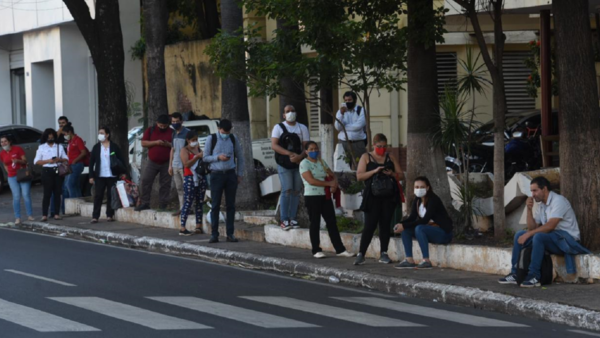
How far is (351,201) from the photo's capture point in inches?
620

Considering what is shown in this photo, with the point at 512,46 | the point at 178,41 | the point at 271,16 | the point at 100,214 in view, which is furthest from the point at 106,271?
the point at 178,41

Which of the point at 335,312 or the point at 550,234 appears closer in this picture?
the point at 335,312

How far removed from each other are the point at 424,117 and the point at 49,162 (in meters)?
8.98

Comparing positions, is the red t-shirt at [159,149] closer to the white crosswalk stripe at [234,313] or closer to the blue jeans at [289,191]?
Answer: the blue jeans at [289,191]

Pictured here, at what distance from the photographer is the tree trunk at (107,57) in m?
21.0

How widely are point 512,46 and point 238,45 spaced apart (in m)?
11.2

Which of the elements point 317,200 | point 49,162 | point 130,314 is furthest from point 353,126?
point 130,314

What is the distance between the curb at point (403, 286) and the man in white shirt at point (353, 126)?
3.06m

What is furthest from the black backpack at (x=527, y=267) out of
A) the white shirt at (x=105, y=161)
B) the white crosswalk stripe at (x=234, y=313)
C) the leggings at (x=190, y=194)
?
the white shirt at (x=105, y=161)

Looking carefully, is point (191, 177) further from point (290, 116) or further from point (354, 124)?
point (354, 124)

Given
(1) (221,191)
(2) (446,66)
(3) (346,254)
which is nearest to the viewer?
(3) (346,254)

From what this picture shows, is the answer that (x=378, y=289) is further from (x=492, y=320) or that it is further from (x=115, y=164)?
(x=115, y=164)

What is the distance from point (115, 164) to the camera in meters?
19.0

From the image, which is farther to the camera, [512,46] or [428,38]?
[512,46]
